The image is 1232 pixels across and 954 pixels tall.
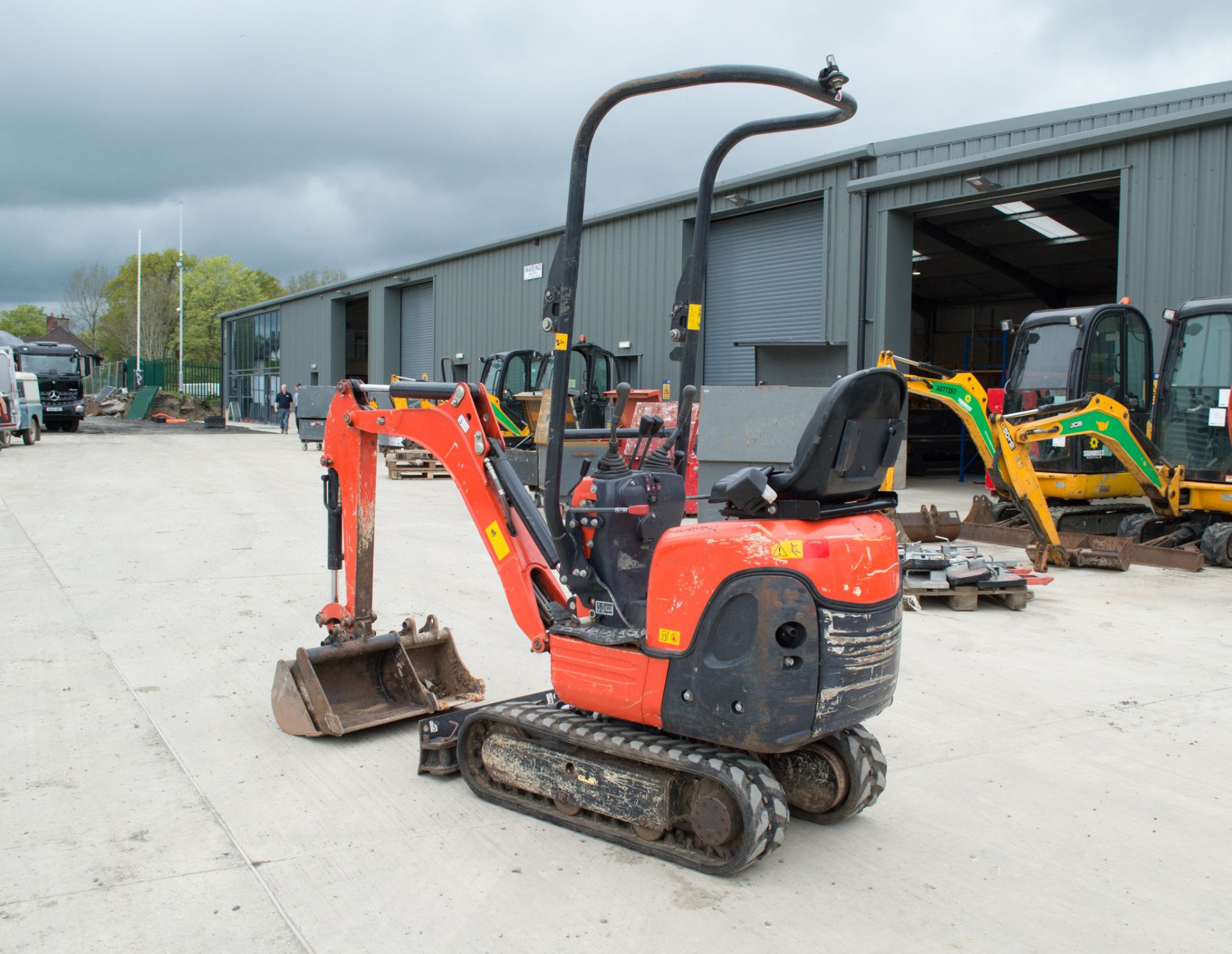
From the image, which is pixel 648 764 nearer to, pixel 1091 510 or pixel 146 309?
pixel 1091 510

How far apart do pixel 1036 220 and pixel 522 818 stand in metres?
20.9

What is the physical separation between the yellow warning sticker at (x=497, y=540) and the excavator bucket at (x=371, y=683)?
3.52 ft

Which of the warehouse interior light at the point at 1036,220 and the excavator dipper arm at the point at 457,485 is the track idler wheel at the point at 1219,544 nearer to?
the excavator dipper arm at the point at 457,485

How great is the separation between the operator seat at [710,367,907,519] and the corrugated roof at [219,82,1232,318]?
491 inches

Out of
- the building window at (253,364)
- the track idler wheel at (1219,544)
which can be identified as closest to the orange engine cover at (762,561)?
the track idler wheel at (1219,544)

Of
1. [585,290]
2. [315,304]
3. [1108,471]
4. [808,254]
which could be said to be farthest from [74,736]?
[315,304]

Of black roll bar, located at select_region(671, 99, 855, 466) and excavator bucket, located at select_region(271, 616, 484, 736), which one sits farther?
excavator bucket, located at select_region(271, 616, 484, 736)

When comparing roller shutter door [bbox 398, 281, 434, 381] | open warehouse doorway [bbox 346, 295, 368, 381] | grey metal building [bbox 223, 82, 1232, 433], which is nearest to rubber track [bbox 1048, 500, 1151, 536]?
grey metal building [bbox 223, 82, 1232, 433]

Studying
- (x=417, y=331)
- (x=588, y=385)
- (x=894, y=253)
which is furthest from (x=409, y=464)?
(x=417, y=331)

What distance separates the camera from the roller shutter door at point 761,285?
769 inches

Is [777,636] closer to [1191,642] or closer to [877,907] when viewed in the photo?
[877,907]

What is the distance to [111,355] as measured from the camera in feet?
295

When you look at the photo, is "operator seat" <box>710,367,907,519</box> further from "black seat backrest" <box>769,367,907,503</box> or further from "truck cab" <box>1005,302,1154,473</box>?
"truck cab" <box>1005,302,1154,473</box>

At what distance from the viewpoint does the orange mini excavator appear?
342 centimetres
